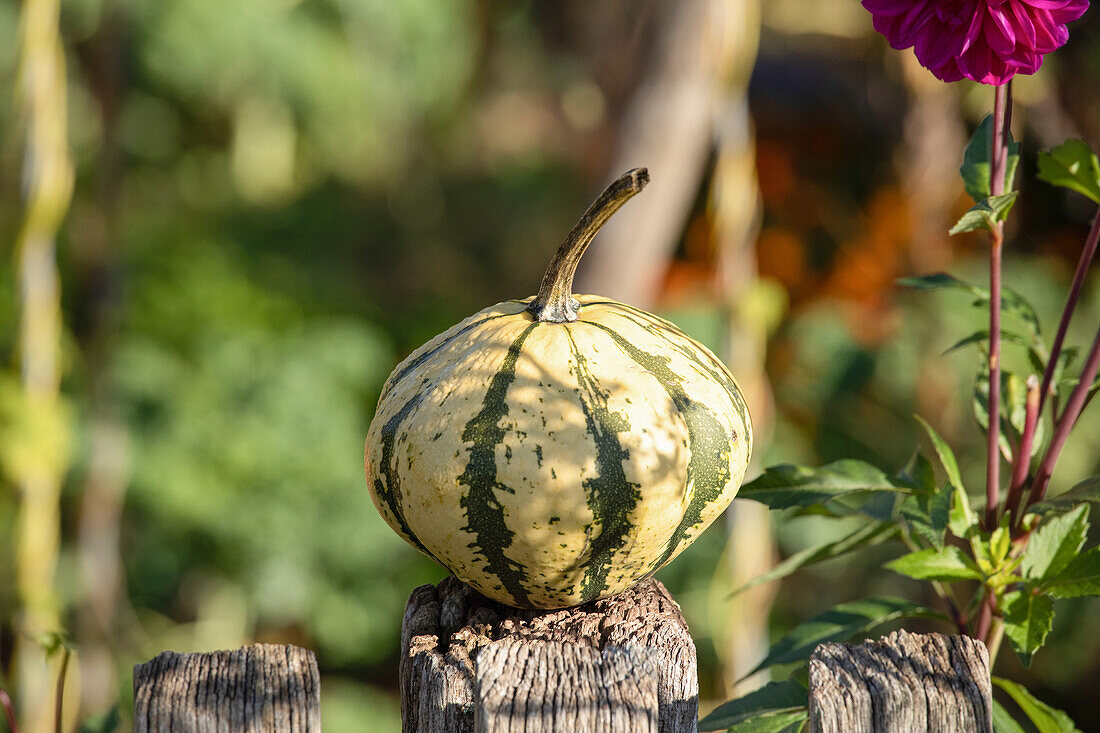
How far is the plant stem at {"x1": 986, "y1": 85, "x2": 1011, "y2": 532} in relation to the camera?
104 cm

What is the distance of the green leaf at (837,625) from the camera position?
3.95ft

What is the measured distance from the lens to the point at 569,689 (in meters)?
0.86

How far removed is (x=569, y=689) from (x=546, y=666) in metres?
0.04

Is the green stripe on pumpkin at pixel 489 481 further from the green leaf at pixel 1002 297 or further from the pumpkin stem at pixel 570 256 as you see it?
the green leaf at pixel 1002 297

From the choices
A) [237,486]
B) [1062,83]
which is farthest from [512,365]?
[1062,83]

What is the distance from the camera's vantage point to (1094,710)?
417cm

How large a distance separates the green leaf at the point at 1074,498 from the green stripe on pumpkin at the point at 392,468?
74cm

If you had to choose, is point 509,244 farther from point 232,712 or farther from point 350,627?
point 232,712

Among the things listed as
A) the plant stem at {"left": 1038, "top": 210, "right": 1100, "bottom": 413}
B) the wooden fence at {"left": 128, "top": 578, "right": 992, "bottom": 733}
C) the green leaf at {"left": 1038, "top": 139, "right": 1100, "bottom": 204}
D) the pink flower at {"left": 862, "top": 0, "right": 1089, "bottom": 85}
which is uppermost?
the pink flower at {"left": 862, "top": 0, "right": 1089, "bottom": 85}

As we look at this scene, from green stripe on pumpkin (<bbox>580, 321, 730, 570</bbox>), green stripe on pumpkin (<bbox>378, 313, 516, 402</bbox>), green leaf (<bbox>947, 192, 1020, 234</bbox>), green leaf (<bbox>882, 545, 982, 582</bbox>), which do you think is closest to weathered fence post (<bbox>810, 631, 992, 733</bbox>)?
green leaf (<bbox>882, 545, 982, 582</bbox>)

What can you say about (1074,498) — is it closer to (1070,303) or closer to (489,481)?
(1070,303)

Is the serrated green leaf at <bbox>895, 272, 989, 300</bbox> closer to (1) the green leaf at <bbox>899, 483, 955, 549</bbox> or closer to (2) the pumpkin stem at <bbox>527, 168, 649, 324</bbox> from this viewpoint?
(1) the green leaf at <bbox>899, 483, 955, 549</bbox>

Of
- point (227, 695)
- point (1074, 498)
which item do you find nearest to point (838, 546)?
point (1074, 498)

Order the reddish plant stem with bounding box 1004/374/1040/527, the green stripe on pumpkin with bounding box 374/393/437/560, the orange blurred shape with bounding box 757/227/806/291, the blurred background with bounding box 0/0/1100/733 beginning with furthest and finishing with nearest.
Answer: the orange blurred shape with bounding box 757/227/806/291 < the blurred background with bounding box 0/0/1100/733 < the reddish plant stem with bounding box 1004/374/1040/527 < the green stripe on pumpkin with bounding box 374/393/437/560
